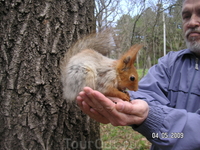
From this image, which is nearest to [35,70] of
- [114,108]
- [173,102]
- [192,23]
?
[114,108]

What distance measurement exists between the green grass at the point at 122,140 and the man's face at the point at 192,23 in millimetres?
2266

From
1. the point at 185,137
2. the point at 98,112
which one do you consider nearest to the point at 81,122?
the point at 98,112

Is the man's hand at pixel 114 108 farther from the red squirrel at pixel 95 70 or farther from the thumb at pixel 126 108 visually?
the red squirrel at pixel 95 70

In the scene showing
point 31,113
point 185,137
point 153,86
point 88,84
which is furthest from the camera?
point 153,86

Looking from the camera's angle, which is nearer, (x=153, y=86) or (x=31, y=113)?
(x=31, y=113)

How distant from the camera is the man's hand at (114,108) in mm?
1146

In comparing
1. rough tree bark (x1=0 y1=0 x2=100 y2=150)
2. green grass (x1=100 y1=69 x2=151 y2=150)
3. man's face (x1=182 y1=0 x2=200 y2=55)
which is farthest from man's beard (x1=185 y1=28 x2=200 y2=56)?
green grass (x1=100 y1=69 x2=151 y2=150)

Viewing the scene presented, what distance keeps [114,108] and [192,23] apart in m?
1.36

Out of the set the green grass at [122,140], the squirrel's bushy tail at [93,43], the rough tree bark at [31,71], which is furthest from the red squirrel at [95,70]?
the green grass at [122,140]

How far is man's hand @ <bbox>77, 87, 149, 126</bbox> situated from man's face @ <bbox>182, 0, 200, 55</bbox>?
1.05 meters

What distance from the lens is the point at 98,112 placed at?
4.35ft

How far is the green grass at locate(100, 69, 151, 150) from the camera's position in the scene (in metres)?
3.25

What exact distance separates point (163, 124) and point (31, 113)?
1167 millimetres

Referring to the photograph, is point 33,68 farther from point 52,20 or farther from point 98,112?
point 98,112
